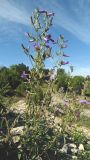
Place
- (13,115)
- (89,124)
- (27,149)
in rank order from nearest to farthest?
(27,149)
(13,115)
(89,124)

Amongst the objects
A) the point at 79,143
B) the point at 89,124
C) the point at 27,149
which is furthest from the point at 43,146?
the point at 89,124

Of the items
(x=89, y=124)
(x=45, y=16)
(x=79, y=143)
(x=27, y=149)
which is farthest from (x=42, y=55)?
(x=89, y=124)

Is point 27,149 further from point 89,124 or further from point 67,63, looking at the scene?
point 89,124

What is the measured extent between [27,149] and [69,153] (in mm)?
2140

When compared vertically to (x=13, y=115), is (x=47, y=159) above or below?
below

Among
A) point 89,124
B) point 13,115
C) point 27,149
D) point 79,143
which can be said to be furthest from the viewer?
point 89,124

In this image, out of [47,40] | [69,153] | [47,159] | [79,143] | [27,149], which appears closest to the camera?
[47,40]

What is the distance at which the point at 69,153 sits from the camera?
8.14 m

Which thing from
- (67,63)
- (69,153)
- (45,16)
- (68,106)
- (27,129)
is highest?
(45,16)

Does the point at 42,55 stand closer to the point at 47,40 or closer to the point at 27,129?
the point at 47,40

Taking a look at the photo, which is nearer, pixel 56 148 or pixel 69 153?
pixel 56 148

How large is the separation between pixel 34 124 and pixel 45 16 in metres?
1.90

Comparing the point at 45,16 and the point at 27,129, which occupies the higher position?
the point at 45,16

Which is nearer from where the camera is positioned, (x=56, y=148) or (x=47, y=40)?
(x=47, y=40)
